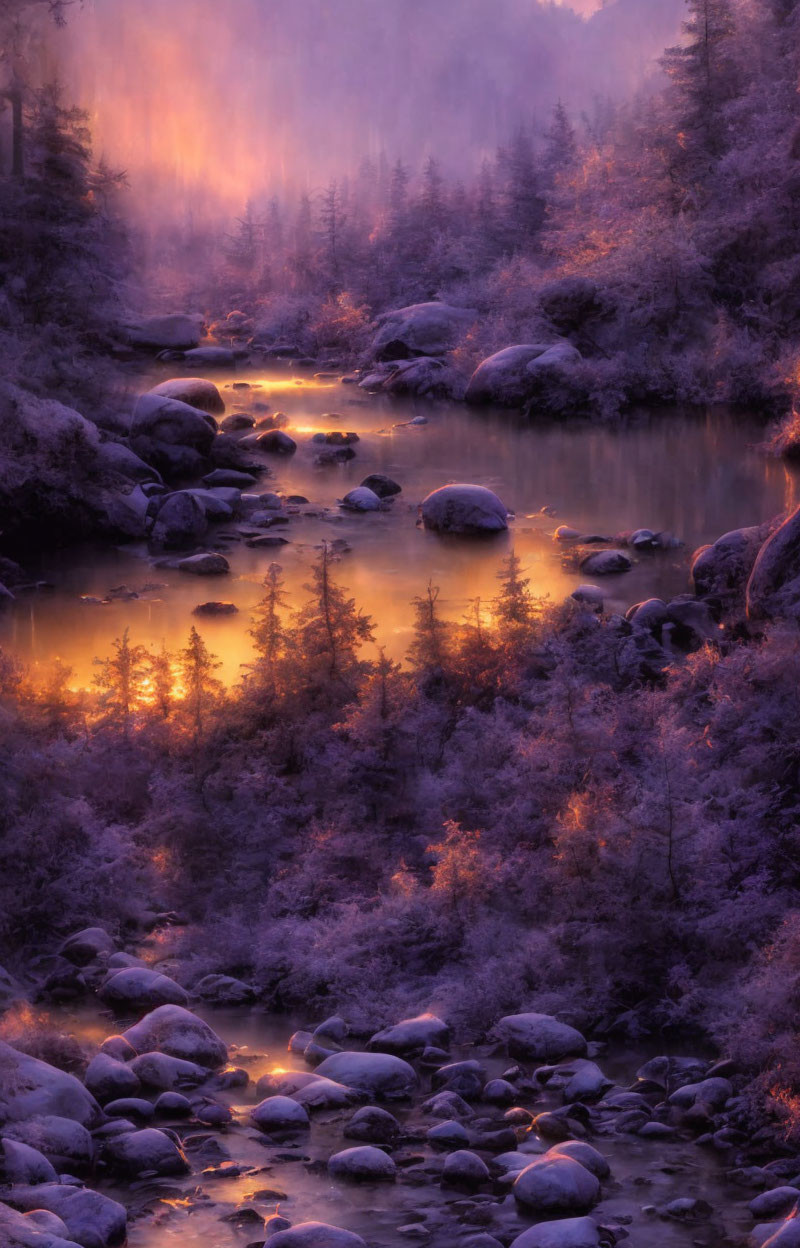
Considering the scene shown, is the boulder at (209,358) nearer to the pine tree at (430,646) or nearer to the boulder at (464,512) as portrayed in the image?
the boulder at (464,512)

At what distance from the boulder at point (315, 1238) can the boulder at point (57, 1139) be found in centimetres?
111

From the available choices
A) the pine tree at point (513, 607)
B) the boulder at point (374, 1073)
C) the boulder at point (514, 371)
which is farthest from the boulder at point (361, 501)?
the boulder at point (374, 1073)

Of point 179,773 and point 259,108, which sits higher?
point 259,108

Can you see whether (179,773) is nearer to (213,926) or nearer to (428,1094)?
(213,926)

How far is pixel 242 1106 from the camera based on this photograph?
273 inches

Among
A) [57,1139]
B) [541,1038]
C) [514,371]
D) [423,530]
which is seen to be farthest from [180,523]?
[57,1139]

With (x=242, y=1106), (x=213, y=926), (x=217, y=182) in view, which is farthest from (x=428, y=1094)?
(x=217, y=182)

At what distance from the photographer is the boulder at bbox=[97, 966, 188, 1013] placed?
797 cm

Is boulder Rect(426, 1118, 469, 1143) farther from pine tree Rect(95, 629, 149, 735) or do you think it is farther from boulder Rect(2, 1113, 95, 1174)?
pine tree Rect(95, 629, 149, 735)

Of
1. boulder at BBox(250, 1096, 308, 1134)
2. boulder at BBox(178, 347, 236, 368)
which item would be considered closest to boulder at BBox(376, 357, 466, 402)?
boulder at BBox(178, 347, 236, 368)

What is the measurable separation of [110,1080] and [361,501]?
604 inches

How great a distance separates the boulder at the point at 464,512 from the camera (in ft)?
64.8

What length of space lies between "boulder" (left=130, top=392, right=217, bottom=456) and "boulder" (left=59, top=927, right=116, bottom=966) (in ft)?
51.5

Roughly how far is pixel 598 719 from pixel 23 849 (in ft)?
12.6
